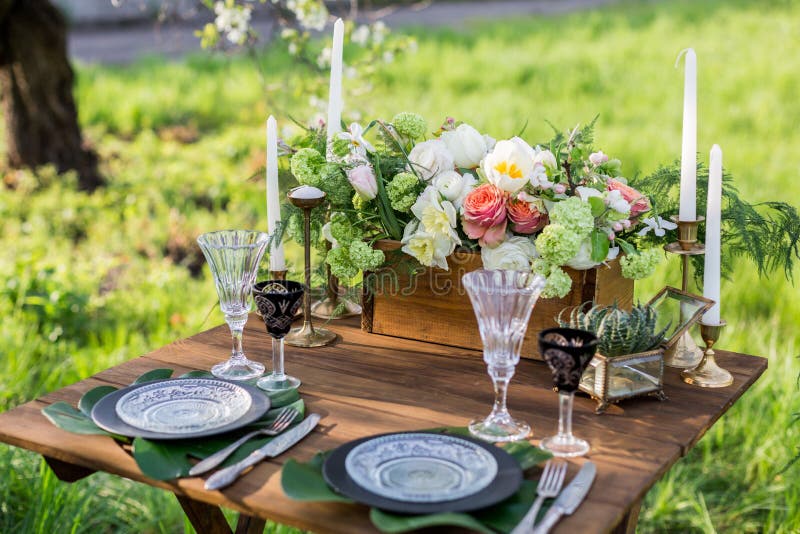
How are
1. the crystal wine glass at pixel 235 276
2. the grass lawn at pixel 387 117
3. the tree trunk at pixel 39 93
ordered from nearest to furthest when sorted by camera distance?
the crystal wine glass at pixel 235 276 → the grass lawn at pixel 387 117 → the tree trunk at pixel 39 93

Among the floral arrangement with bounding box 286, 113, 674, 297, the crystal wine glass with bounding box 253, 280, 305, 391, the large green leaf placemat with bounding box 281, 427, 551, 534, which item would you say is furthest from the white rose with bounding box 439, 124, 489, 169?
the large green leaf placemat with bounding box 281, 427, 551, 534

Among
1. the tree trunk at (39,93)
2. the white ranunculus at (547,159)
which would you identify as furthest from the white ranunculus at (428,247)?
the tree trunk at (39,93)

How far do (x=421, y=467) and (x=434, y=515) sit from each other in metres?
0.13

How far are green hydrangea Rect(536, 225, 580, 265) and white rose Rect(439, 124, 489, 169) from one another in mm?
277

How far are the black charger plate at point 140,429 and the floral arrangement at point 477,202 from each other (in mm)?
370

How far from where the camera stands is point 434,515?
115 cm

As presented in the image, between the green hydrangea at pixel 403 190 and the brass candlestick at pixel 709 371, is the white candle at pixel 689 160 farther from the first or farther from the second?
the green hydrangea at pixel 403 190

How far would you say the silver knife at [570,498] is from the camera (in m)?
1.17

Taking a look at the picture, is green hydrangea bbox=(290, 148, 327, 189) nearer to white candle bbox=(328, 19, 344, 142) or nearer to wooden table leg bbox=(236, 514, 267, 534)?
white candle bbox=(328, 19, 344, 142)

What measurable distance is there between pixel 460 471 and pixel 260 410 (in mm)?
349

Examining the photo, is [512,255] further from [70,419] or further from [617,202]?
[70,419]

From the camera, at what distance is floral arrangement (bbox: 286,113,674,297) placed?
1630mm

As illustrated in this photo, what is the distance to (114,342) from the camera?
338 centimetres

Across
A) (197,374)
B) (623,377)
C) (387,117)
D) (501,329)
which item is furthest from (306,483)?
(387,117)
